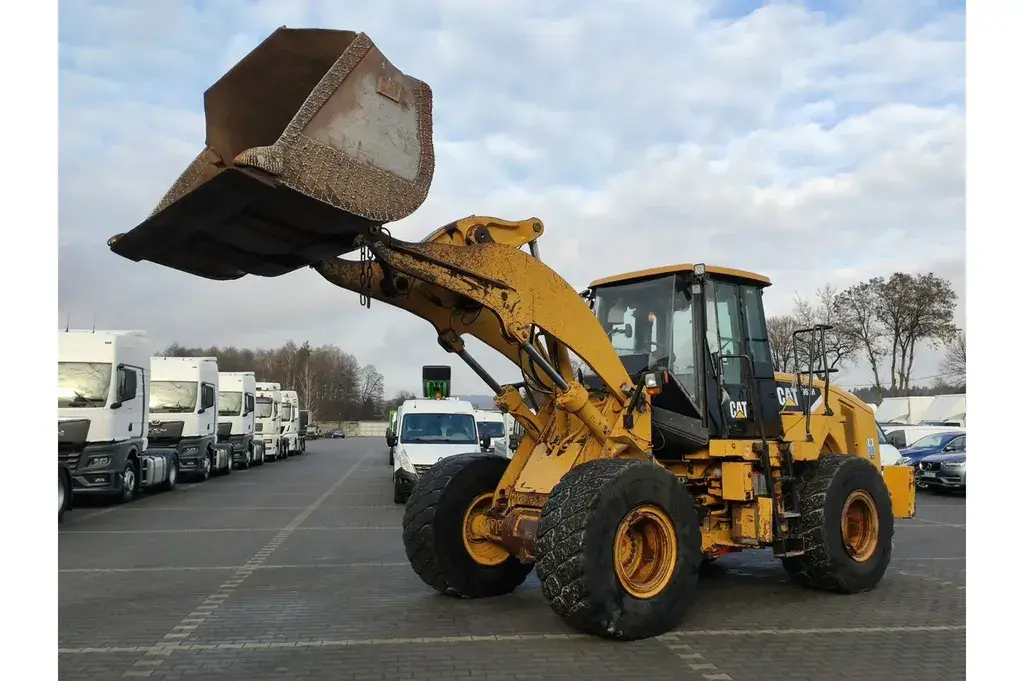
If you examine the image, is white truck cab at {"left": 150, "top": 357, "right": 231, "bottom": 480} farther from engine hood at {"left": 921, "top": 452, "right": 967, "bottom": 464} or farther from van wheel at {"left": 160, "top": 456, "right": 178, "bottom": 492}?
engine hood at {"left": 921, "top": 452, "right": 967, "bottom": 464}

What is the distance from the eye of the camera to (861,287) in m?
42.5

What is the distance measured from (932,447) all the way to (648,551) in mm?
19320

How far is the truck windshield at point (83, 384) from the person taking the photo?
16.6 metres

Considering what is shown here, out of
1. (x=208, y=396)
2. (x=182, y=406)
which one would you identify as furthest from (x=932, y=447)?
(x=182, y=406)

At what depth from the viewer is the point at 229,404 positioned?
31.1m

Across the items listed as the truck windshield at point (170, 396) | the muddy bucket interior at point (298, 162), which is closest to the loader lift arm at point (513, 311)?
the muddy bucket interior at point (298, 162)

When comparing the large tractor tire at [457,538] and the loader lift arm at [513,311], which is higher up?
the loader lift arm at [513,311]

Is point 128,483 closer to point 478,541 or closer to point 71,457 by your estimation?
point 71,457

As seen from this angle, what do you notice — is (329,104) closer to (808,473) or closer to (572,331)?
(572,331)

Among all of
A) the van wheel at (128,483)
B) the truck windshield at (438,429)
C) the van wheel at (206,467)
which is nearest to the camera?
the van wheel at (128,483)

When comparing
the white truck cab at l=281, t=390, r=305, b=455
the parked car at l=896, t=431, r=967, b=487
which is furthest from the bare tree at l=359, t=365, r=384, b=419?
the parked car at l=896, t=431, r=967, b=487

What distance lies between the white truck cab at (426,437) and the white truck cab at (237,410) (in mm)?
12915

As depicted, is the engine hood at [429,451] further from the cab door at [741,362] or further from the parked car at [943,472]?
the parked car at [943,472]

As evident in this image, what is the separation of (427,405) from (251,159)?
15000 millimetres
